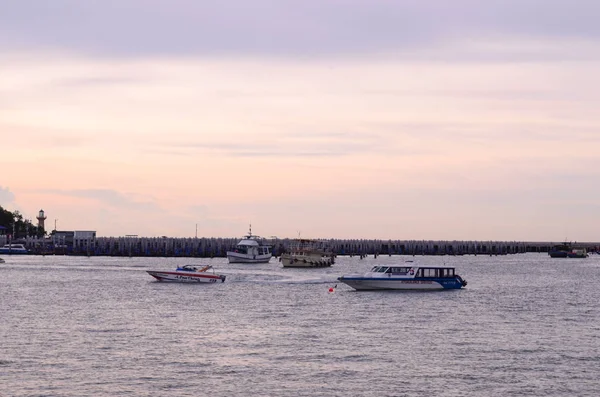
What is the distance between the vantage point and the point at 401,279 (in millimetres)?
89750

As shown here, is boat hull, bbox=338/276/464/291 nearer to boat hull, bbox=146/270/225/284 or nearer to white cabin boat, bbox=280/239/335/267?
boat hull, bbox=146/270/225/284

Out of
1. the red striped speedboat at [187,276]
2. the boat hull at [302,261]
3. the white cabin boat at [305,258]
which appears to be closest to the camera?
the red striped speedboat at [187,276]

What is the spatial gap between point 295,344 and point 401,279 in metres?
39.9

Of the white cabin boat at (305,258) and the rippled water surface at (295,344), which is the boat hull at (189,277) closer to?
the rippled water surface at (295,344)

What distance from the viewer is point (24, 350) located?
47.4 m

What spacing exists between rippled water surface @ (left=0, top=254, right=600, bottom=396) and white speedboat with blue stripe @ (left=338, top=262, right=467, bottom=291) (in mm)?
1535

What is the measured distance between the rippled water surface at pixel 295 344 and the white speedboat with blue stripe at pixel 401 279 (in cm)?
153

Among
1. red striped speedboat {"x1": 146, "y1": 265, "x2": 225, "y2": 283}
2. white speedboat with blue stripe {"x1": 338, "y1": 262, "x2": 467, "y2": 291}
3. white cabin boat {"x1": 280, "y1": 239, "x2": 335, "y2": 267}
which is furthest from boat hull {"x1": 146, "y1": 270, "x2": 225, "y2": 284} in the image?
white cabin boat {"x1": 280, "y1": 239, "x2": 335, "y2": 267}

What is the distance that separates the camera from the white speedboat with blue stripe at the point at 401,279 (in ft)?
294

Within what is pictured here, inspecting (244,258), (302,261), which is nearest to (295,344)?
(302,261)

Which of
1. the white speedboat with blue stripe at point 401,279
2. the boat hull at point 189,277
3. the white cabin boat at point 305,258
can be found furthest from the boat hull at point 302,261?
the white speedboat with blue stripe at point 401,279

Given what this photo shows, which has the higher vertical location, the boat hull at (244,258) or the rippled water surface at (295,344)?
the boat hull at (244,258)

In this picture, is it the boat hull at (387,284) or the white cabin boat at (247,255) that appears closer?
the boat hull at (387,284)

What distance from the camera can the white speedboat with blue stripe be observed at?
294 ft
